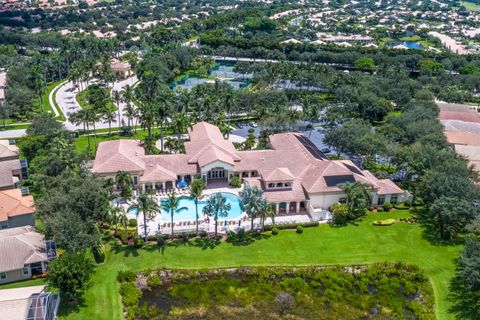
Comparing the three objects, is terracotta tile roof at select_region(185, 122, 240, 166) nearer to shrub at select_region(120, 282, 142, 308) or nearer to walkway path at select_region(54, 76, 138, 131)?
walkway path at select_region(54, 76, 138, 131)

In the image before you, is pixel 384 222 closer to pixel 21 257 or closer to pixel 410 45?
pixel 21 257

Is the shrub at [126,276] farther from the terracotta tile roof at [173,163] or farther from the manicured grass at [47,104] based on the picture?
the manicured grass at [47,104]

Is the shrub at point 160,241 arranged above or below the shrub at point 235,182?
below

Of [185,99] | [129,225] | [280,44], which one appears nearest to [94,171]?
[129,225]

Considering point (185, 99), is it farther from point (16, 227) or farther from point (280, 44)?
point (280, 44)

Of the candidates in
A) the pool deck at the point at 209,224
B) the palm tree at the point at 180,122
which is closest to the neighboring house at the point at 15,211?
the pool deck at the point at 209,224

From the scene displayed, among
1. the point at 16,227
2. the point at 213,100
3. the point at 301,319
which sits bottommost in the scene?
the point at 301,319
